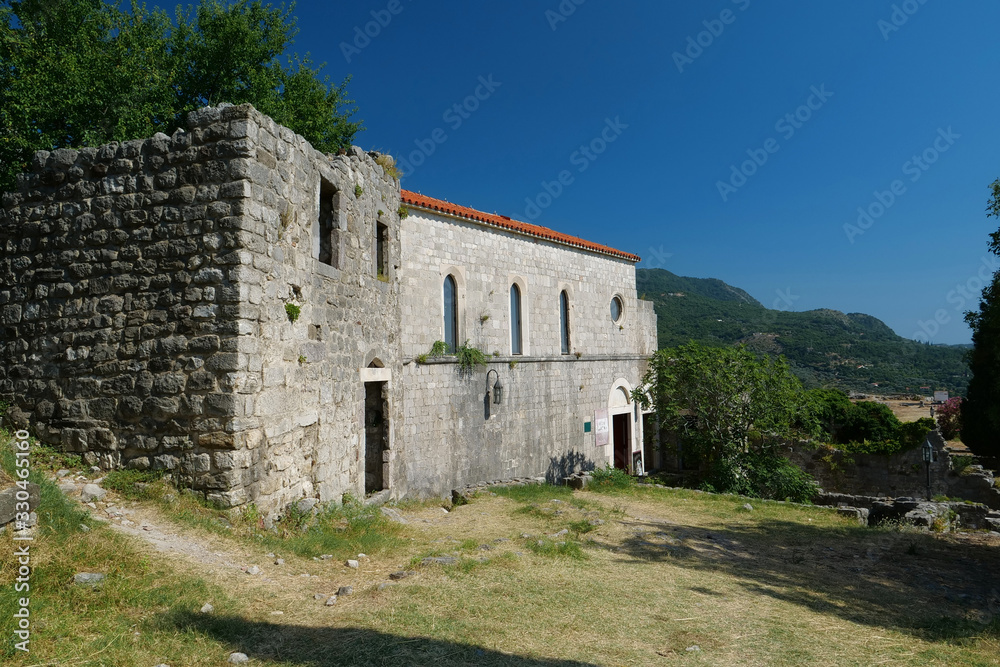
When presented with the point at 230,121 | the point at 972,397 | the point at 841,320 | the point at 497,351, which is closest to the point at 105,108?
the point at 230,121

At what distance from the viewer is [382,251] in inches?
414

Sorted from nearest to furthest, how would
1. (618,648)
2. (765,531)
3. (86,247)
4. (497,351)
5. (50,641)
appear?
(50,641) < (618,648) < (86,247) < (765,531) < (497,351)

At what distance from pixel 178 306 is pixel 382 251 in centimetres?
477

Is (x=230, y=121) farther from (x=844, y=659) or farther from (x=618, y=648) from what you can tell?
(x=844, y=659)

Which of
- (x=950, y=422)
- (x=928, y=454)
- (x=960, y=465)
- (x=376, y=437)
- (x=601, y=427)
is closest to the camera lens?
(x=376, y=437)

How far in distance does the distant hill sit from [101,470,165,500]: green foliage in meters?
39.6

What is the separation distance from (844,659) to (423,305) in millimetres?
11486

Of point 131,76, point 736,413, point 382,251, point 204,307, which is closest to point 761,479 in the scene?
point 736,413

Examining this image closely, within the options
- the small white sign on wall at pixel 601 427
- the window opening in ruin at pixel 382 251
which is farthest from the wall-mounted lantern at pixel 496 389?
the window opening in ruin at pixel 382 251

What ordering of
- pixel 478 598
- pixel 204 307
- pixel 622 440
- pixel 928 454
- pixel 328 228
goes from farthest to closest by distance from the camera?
pixel 622 440
pixel 928 454
pixel 328 228
pixel 204 307
pixel 478 598

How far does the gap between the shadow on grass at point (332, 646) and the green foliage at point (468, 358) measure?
10.9m

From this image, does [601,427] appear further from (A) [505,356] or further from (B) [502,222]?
(B) [502,222]

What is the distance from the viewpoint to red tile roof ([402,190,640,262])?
48.2 feet

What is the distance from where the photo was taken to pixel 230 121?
6.14 m
